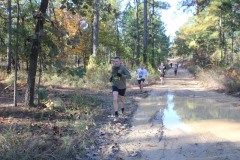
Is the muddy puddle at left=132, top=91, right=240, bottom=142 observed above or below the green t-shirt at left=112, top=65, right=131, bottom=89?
below

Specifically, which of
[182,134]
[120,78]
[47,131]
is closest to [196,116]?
[182,134]

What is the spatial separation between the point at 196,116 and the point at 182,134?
9.36 feet

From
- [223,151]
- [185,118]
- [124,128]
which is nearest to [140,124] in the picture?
[124,128]

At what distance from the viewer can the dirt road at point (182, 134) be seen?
650 cm

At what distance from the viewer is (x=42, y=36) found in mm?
7539

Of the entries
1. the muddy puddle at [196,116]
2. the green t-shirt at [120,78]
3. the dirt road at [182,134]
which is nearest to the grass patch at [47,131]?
the dirt road at [182,134]

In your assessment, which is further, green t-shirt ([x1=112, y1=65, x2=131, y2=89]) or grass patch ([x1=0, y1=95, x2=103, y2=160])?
green t-shirt ([x1=112, y1=65, x2=131, y2=89])

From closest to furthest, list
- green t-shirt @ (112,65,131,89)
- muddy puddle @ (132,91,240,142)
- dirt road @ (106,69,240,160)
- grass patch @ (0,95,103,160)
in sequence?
grass patch @ (0,95,103,160), dirt road @ (106,69,240,160), muddy puddle @ (132,91,240,142), green t-shirt @ (112,65,131,89)

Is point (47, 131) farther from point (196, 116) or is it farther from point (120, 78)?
point (196, 116)

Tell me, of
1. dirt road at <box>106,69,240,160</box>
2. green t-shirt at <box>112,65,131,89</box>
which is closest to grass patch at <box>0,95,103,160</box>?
dirt road at <box>106,69,240,160</box>

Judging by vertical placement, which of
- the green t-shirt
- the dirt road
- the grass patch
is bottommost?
the dirt road

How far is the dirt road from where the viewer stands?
650 centimetres

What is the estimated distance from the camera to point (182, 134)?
8.27 m

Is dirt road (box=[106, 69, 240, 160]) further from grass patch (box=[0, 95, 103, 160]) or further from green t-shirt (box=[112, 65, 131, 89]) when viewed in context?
green t-shirt (box=[112, 65, 131, 89])
